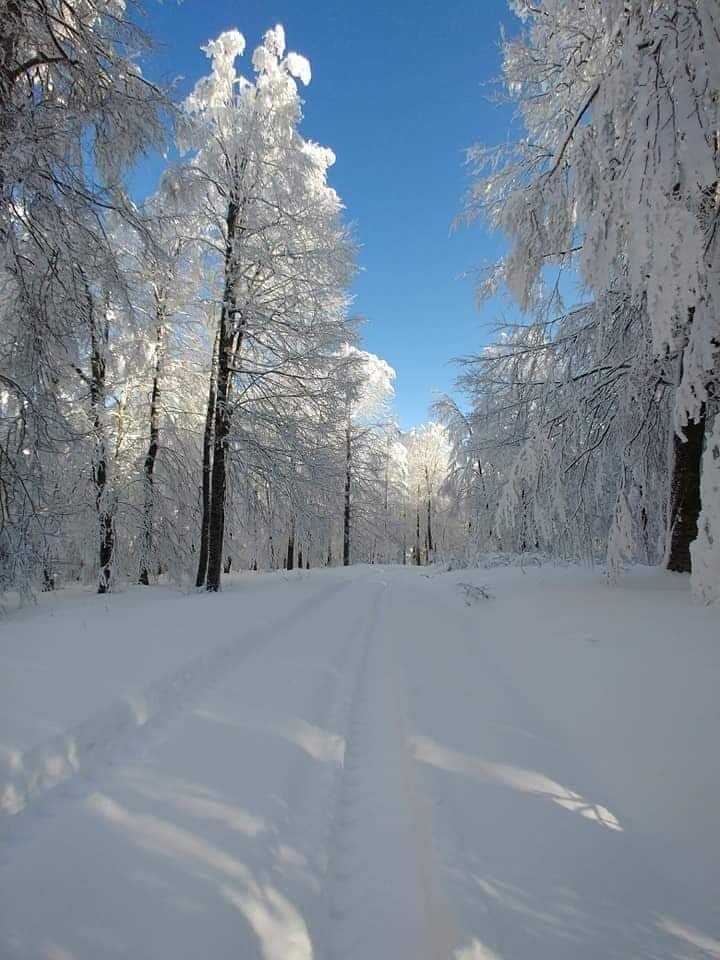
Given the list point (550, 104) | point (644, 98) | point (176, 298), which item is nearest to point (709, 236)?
point (644, 98)

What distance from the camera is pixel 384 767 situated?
2.72 metres

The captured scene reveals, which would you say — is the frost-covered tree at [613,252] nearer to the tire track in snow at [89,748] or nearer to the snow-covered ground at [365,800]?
the snow-covered ground at [365,800]

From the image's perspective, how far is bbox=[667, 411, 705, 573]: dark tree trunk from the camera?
571 centimetres

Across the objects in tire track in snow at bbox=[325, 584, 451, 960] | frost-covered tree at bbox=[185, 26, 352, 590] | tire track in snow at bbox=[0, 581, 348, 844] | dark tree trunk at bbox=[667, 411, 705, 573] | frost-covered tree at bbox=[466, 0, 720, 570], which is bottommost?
tire track in snow at bbox=[325, 584, 451, 960]

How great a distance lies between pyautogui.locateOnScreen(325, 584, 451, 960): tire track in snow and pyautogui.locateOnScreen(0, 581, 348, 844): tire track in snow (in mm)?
1343

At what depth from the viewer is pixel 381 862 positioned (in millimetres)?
1956

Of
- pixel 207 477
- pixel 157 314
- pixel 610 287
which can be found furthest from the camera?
pixel 207 477

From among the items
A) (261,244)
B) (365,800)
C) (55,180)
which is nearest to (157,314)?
(261,244)

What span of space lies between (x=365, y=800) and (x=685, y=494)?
5608mm

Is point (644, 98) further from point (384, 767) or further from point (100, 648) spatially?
point (100, 648)

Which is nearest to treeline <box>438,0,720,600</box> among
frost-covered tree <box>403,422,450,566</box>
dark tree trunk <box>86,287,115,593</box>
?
dark tree trunk <box>86,287,115,593</box>

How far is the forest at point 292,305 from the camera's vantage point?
10.1 ft

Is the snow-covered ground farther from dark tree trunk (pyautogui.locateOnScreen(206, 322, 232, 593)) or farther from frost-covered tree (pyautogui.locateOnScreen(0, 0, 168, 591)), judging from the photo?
dark tree trunk (pyautogui.locateOnScreen(206, 322, 232, 593))

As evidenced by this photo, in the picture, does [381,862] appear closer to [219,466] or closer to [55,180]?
[55,180]
